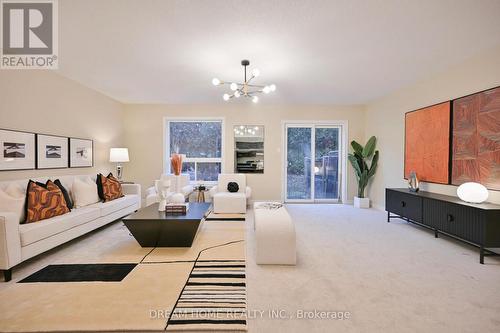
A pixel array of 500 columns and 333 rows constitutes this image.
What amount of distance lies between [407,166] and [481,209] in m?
2.01

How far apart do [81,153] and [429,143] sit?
21.2ft

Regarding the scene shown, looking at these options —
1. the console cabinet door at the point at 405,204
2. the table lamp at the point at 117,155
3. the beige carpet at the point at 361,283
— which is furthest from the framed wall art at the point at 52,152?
the console cabinet door at the point at 405,204

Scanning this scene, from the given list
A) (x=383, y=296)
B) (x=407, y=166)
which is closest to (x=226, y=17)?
(x=383, y=296)

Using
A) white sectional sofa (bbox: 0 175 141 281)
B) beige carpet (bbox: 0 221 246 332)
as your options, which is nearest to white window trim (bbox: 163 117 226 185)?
white sectional sofa (bbox: 0 175 141 281)

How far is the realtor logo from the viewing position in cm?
229

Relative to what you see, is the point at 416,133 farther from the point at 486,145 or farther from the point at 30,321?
the point at 30,321

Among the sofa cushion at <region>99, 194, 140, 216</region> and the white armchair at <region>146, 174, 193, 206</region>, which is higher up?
the white armchair at <region>146, 174, 193, 206</region>

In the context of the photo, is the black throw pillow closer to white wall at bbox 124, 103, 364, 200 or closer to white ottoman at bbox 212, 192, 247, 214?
white ottoman at bbox 212, 192, 247, 214

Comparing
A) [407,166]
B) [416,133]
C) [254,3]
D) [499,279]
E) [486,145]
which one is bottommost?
[499,279]

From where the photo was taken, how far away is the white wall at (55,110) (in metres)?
3.15

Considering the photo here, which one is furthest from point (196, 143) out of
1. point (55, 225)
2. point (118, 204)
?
point (55, 225)

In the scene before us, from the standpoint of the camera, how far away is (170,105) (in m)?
5.98

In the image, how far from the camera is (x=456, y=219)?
291cm

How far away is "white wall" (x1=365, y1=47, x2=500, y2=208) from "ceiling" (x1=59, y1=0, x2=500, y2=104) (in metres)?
Answer: 0.20
